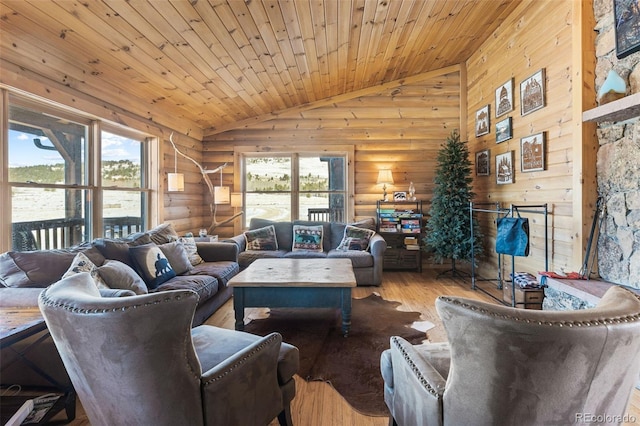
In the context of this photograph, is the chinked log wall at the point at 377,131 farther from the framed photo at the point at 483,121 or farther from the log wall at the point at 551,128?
the log wall at the point at 551,128

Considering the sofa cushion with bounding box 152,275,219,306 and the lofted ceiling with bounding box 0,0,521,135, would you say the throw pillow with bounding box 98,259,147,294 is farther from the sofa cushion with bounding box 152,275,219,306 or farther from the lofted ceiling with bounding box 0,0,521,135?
the lofted ceiling with bounding box 0,0,521,135

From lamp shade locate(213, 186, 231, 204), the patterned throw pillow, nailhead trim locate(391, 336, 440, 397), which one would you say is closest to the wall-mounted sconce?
A: the patterned throw pillow

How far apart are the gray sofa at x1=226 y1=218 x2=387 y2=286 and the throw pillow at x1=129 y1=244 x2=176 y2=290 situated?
1.43 metres

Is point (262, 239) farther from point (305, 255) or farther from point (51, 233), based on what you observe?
point (51, 233)

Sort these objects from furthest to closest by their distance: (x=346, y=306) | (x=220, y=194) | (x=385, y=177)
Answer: (x=385, y=177)
(x=220, y=194)
(x=346, y=306)

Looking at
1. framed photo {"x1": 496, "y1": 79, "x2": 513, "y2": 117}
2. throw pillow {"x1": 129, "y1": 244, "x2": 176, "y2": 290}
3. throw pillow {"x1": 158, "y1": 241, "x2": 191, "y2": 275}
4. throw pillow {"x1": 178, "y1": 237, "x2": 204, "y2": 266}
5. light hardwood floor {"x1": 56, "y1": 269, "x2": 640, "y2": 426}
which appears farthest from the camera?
framed photo {"x1": 496, "y1": 79, "x2": 513, "y2": 117}

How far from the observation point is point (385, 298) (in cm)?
381

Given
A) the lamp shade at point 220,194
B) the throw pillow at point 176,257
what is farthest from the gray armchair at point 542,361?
the lamp shade at point 220,194

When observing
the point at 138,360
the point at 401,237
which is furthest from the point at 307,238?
the point at 138,360

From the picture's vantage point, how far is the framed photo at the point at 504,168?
409 centimetres

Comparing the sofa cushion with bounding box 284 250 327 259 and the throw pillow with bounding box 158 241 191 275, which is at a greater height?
the throw pillow with bounding box 158 241 191 275

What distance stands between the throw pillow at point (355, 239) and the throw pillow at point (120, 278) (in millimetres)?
2929

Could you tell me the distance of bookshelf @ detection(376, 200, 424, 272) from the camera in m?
5.17

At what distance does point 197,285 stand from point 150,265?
0.45m
